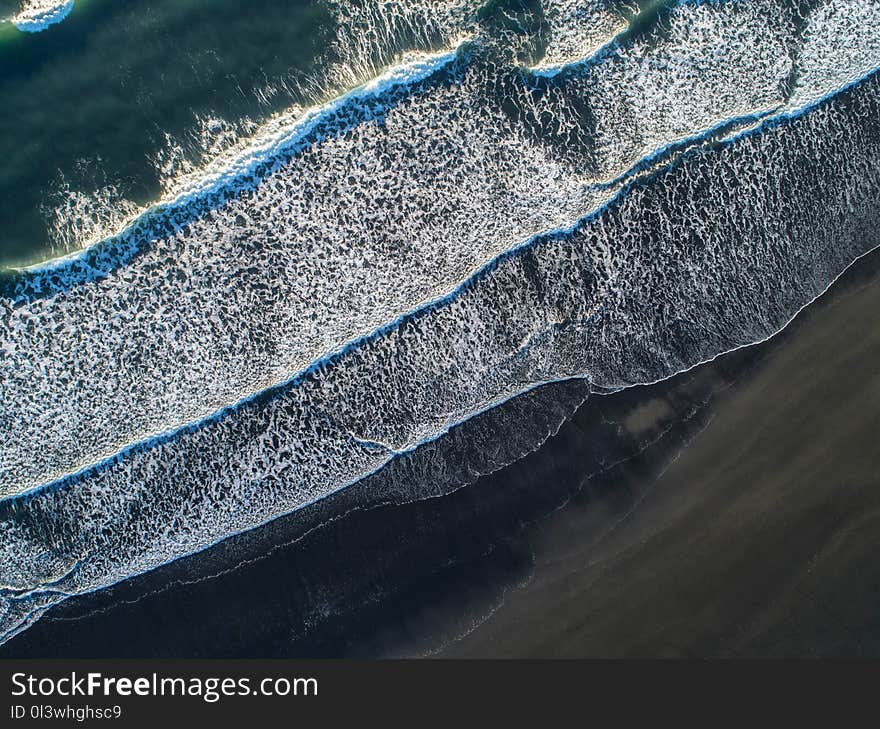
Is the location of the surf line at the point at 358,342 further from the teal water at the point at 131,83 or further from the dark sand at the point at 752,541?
the teal water at the point at 131,83

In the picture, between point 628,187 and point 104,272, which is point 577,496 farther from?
point 104,272

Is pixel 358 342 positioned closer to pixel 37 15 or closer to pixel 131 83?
pixel 131 83

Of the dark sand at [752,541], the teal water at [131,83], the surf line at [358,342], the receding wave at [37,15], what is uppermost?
the receding wave at [37,15]

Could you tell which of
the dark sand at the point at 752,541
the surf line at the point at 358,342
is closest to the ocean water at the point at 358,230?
the surf line at the point at 358,342

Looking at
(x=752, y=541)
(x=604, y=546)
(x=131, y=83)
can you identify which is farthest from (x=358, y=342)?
(x=752, y=541)

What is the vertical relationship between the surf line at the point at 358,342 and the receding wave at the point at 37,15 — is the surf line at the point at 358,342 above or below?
below

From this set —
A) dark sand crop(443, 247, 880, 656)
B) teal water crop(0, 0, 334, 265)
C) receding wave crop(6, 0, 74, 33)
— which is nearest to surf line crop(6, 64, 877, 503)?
dark sand crop(443, 247, 880, 656)
